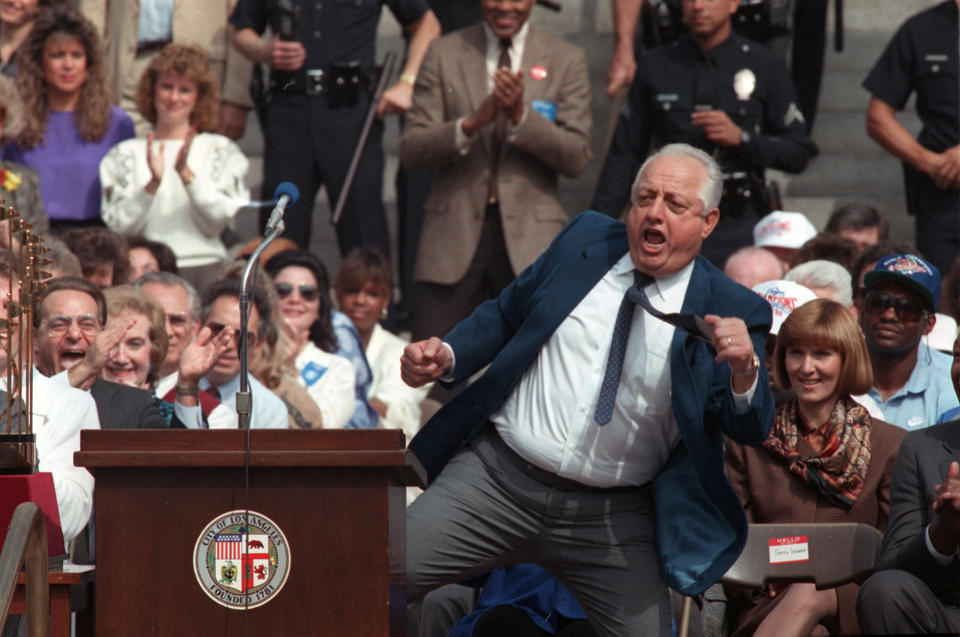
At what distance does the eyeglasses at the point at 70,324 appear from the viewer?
19.2 feet

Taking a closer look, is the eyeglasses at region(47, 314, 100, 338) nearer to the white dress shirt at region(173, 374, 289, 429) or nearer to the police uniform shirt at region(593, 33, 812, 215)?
the white dress shirt at region(173, 374, 289, 429)

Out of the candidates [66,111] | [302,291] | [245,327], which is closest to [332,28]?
[66,111]

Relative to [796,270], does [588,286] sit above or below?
above

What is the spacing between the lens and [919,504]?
4938 mm

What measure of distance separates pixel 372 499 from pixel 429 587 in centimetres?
71

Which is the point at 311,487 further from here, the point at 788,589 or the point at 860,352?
the point at 860,352

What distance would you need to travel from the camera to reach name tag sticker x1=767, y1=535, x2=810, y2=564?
4.80 metres

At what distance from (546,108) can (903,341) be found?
274cm

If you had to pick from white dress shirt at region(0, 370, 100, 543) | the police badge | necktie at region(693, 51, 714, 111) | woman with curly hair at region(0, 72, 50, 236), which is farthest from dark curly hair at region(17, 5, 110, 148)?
white dress shirt at region(0, 370, 100, 543)

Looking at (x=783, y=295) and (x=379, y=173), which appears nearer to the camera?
(x=783, y=295)

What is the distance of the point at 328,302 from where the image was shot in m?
7.82

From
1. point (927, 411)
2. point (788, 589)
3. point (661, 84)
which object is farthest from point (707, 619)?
point (661, 84)

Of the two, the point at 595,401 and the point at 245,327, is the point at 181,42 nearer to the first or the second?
the point at 595,401

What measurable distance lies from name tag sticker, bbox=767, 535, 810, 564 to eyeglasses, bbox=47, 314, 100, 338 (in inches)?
101
